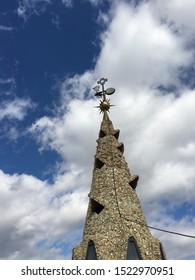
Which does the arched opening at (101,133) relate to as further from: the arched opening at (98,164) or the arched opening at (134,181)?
the arched opening at (134,181)

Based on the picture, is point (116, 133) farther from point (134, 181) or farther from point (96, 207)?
point (96, 207)

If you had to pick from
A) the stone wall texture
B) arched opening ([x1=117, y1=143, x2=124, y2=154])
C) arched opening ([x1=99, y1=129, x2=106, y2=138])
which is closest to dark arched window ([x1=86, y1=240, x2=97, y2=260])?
the stone wall texture

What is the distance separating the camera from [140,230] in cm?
1684

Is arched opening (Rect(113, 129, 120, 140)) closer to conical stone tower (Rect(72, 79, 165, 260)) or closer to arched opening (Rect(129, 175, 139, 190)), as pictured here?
conical stone tower (Rect(72, 79, 165, 260))

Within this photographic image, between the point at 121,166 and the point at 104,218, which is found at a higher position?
the point at 121,166

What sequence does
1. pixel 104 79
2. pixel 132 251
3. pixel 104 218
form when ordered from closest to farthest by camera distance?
pixel 132 251 < pixel 104 218 < pixel 104 79

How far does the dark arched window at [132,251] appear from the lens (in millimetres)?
15836

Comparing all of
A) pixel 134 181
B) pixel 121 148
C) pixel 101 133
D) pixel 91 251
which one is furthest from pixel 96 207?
pixel 101 133

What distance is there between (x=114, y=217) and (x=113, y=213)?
216 mm
